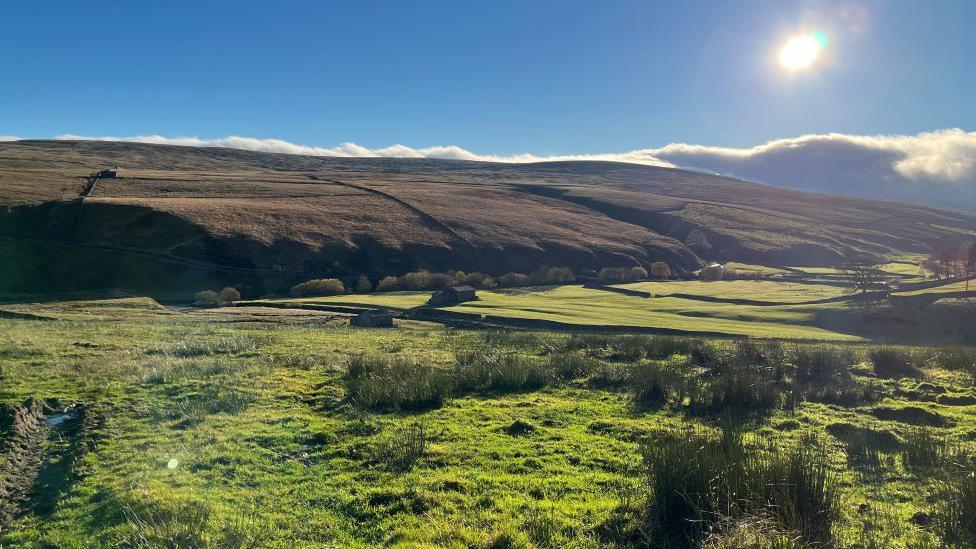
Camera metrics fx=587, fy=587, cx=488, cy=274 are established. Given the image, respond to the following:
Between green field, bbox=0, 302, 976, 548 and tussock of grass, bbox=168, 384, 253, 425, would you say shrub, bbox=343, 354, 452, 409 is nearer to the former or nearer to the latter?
green field, bbox=0, 302, 976, 548

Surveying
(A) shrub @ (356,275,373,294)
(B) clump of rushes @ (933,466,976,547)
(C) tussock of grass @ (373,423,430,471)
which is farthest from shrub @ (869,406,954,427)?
(A) shrub @ (356,275,373,294)

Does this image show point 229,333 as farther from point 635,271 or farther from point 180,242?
point 635,271

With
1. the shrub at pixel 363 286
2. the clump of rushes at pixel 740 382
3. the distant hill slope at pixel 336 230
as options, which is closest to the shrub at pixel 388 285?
the shrub at pixel 363 286

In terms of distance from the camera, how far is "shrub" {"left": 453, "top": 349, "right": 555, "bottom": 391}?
57.7 ft

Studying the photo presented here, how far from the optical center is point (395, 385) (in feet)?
51.6

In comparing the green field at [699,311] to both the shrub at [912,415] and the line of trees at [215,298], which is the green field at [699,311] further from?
the shrub at [912,415]

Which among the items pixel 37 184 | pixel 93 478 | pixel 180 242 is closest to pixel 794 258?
pixel 180 242

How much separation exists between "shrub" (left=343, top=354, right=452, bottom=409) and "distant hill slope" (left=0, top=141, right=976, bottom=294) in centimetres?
5912

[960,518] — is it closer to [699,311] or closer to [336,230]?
[699,311]

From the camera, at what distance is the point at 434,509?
8.74m

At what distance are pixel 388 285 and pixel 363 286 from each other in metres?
3.25

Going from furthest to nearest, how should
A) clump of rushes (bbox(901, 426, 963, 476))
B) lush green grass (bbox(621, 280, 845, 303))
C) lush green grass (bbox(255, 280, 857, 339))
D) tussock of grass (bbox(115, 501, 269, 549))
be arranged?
1. lush green grass (bbox(621, 280, 845, 303))
2. lush green grass (bbox(255, 280, 857, 339))
3. clump of rushes (bbox(901, 426, 963, 476))
4. tussock of grass (bbox(115, 501, 269, 549))

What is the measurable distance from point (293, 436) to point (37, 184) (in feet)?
367

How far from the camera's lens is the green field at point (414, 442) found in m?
8.05
